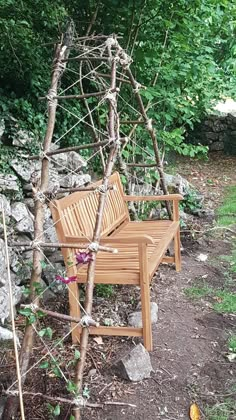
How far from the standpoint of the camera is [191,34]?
5055 mm

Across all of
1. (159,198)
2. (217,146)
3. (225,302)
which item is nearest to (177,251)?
(159,198)

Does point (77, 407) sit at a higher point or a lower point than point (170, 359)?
higher

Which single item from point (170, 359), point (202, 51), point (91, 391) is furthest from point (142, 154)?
point (91, 391)

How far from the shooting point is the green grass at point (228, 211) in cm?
596

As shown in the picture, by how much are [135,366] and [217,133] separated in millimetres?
8692

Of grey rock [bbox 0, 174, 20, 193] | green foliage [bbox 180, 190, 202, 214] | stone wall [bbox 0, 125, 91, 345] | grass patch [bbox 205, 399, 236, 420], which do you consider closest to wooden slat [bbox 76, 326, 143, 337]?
stone wall [bbox 0, 125, 91, 345]

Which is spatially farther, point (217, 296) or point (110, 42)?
point (217, 296)

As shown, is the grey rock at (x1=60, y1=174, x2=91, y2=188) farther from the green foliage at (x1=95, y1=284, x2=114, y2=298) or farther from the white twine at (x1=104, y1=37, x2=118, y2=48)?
the white twine at (x1=104, y1=37, x2=118, y2=48)

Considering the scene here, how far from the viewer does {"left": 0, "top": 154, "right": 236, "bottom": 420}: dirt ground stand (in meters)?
2.53

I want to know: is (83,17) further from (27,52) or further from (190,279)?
(190,279)

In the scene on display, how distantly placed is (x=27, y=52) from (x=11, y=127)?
953 mm

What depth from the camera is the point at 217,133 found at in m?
10.7

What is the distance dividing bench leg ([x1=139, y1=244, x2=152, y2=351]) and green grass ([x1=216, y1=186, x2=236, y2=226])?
10.3ft

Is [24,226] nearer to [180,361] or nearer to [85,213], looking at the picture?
[85,213]
